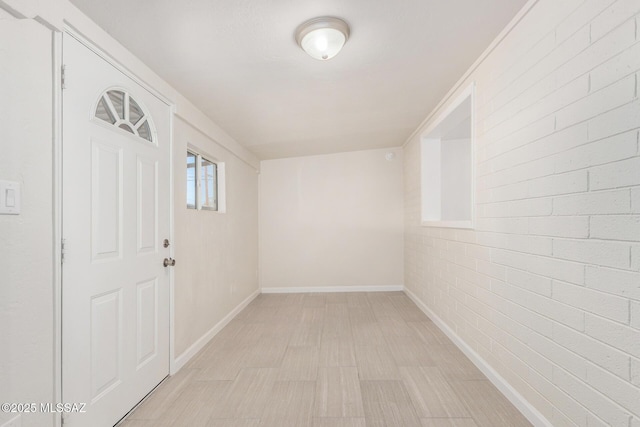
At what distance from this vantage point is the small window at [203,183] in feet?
10.2

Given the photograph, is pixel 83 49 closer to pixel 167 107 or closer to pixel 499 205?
pixel 167 107

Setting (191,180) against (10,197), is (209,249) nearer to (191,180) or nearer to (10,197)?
(191,180)

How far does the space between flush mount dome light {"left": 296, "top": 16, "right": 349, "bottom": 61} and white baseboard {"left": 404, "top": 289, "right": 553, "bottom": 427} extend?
92.5 inches

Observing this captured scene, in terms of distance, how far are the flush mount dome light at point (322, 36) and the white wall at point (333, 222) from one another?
3502 mm

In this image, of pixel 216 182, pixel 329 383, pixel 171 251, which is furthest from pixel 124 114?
pixel 329 383

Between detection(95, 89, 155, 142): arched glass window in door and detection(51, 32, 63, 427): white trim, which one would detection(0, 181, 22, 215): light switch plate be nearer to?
detection(51, 32, 63, 427): white trim

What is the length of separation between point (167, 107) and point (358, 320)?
293 cm

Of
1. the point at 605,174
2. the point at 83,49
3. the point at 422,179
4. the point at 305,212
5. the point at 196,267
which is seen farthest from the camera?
the point at 305,212

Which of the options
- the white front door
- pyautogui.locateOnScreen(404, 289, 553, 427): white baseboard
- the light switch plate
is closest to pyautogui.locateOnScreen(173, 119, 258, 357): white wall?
the white front door

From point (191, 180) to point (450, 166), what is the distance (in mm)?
3527

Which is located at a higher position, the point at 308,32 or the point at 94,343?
the point at 308,32

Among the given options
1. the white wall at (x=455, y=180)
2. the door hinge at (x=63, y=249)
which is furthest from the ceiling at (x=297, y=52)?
the white wall at (x=455, y=180)

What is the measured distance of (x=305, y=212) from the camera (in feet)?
18.0

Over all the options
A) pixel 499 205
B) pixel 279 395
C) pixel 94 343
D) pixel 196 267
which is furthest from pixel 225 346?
pixel 499 205
